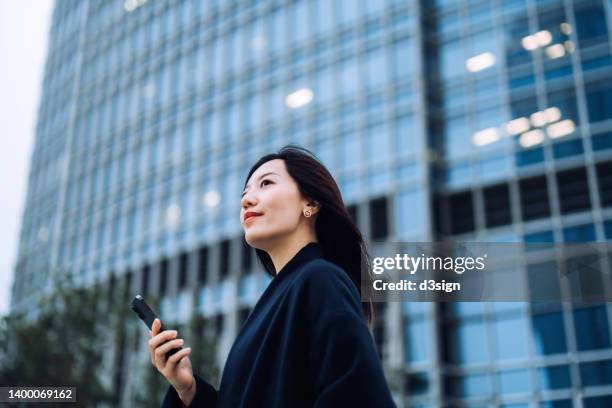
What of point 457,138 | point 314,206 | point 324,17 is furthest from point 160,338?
point 324,17

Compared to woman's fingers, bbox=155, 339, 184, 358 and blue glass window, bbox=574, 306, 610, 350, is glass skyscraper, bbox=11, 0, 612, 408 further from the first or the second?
woman's fingers, bbox=155, 339, 184, 358

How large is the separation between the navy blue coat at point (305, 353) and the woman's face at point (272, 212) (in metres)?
0.14

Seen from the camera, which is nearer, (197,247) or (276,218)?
(276,218)

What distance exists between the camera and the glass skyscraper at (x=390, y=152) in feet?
82.1

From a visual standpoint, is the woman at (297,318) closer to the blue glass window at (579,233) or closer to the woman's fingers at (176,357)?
the woman's fingers at (176,357)

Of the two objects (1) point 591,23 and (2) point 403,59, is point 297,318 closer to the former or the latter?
(1) point 591,23

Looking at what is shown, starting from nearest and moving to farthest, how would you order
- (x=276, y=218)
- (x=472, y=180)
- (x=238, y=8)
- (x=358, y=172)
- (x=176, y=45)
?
(x=276, y=218)
(x=472, y=180)
(x=358, y=172)
(x=238, y=8)
(x=176, y=45)

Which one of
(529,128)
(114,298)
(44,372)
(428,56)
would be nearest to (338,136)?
(428,56)

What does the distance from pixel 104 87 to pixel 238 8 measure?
33.8ft

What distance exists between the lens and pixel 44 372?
18.5 m

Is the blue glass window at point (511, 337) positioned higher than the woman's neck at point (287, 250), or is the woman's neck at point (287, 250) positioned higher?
the blue glass window at point (511, 337)

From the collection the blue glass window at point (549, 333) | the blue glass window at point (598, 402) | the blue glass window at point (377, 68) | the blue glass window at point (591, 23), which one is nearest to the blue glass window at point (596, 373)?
the blue glass window at point (598, 402)

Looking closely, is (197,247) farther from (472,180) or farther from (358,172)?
(472,180)

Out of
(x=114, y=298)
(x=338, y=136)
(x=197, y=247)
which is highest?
(x=338, y=136)
